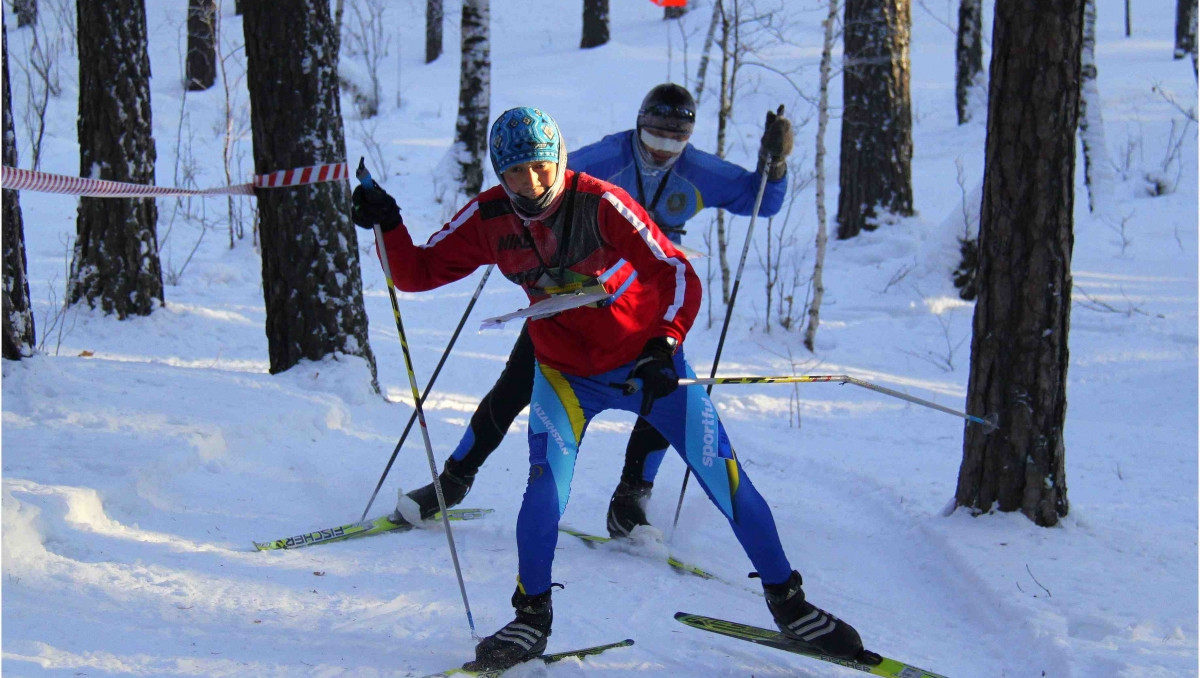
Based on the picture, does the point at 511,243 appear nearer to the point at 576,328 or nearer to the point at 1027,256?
the point at 576,328

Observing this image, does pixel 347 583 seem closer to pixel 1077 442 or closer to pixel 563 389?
pixel 563 389

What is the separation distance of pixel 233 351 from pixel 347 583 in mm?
4726

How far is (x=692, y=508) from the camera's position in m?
4.92

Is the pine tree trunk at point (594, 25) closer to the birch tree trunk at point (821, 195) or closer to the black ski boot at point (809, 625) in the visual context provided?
the birch tree trunk at point (821, 195)

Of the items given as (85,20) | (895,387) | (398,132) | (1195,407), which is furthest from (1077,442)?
(398,132)

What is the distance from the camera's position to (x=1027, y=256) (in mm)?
4137

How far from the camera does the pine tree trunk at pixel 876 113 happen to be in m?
10.1

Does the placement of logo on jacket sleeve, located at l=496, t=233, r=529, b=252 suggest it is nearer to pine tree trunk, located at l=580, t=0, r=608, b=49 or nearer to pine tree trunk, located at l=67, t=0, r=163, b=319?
pine tree trunk, located at l=67, t=0, r=163, b=319

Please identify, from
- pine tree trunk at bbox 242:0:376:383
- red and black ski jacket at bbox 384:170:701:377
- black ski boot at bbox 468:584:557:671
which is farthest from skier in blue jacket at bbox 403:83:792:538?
pine tree trunk at bbox 242:0:376:383

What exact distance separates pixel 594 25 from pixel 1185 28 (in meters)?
11.2

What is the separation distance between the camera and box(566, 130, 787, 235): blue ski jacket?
453cm

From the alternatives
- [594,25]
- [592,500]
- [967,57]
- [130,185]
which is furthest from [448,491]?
→ [594,25]

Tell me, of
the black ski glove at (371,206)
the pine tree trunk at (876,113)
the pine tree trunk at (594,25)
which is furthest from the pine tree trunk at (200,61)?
the black ski glove at (371,206)

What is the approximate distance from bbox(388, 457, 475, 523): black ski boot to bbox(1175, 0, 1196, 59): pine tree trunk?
55.4 ft
